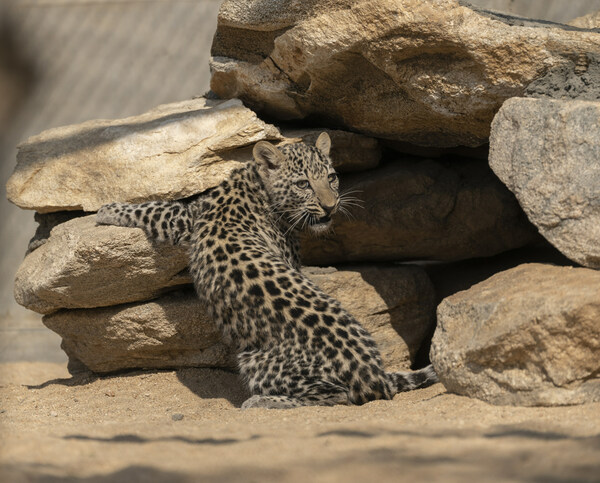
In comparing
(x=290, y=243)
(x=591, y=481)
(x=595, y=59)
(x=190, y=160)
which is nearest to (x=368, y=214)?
(x=290, y=243)

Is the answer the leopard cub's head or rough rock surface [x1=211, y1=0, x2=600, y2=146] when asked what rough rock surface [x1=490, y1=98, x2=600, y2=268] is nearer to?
rough rock surface [x1=211, y1=0, x2=600, y2=146]

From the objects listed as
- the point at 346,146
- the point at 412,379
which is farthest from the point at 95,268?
the point at 412,379

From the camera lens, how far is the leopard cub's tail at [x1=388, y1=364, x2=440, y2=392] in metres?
5.27

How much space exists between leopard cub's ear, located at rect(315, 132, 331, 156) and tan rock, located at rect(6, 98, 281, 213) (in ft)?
1.18

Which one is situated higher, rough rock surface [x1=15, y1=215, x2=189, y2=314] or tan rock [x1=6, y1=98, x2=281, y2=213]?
tan rock [x1=6, y1=98, x2=281, y2=213]

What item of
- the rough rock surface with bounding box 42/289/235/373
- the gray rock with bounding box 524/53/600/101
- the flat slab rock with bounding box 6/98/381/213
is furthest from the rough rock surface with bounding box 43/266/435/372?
the gray rock with bounding box 524/53/600/101

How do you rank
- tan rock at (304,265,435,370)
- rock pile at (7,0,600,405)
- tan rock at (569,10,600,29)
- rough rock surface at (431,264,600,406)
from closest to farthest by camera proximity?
1. rough rock surface at (431,264,600,406)
2. rock pile at (7,0,600,405)
3. tan rock at (569,10,600,29)
4. tan rock at (304,265,435,370)

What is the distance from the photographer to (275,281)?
5.30 meters

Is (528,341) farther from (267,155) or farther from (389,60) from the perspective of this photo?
(267,155)

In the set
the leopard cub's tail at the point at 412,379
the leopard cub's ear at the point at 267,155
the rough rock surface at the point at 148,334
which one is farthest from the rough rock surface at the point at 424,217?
the leopard cub's tail at the point at 412,379

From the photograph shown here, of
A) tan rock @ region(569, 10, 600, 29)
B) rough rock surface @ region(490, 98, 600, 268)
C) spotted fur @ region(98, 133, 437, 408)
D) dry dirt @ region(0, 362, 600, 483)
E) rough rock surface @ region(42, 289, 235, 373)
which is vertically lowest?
rough rock surface @ region(42, 289, 235, 373)

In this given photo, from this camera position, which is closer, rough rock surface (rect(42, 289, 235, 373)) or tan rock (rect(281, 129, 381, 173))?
rough rock surface (rect(42, 289, 235, 373))

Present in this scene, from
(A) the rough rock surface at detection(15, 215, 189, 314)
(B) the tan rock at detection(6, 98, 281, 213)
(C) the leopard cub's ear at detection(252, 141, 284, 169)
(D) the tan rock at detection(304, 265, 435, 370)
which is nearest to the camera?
(A) the rough rock surface at detection(15, 215, 189, 314)

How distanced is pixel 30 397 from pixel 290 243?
2.59 meters
